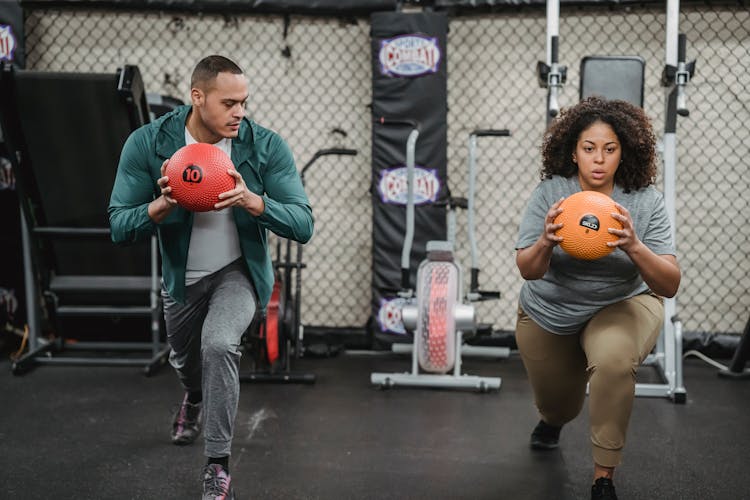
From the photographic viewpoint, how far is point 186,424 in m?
3.12

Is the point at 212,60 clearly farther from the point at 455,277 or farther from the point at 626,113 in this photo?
the point at 455,277

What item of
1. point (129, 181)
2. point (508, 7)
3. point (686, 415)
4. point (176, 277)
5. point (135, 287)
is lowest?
point (686, 415)

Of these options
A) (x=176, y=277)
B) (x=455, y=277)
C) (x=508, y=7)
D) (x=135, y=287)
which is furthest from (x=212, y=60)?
(x=508, y=7)

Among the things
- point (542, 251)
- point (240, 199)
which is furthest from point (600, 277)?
point (240, 199)

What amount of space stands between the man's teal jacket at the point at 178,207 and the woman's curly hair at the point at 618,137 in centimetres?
88

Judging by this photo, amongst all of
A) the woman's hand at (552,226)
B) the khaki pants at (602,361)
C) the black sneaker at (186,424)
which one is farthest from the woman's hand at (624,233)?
the black sneaker at (186,424)

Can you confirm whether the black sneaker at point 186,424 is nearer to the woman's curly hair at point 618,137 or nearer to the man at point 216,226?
the man at point 216,226

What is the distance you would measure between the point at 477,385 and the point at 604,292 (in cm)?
160

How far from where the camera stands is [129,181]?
8.16 ft

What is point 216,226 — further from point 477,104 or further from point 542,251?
point 477,104

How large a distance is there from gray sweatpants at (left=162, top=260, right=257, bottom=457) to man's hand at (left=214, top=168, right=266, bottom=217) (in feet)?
1.13

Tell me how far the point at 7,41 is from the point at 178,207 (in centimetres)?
289

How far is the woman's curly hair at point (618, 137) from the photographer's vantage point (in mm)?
2502

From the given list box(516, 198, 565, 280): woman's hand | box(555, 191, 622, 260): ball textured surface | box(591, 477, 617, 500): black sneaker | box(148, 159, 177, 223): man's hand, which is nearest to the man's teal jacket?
box(148, 159, 177, 223): man's hand
